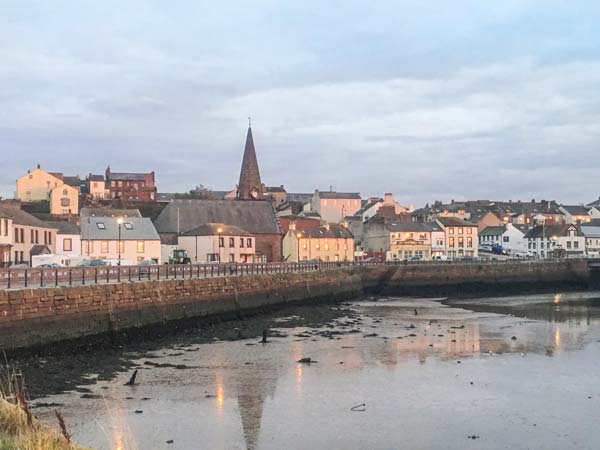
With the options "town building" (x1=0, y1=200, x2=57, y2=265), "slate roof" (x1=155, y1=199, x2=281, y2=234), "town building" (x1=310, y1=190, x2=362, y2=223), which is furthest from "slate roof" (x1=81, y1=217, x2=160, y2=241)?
"town building" (x1=310, y1=190, x2=362, y2=223)

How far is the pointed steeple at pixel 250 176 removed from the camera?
118188 mm

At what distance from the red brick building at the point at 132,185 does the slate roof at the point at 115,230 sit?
7020 centimetres

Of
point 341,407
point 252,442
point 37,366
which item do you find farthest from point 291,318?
point 252,442

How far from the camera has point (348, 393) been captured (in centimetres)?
2386

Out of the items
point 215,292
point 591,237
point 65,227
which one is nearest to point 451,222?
point 591,237

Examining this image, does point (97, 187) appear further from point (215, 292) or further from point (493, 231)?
point (215, 292)

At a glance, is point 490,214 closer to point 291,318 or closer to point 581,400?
point 291,318

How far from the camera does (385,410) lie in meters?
21.6

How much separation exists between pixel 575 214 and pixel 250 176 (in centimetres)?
7924

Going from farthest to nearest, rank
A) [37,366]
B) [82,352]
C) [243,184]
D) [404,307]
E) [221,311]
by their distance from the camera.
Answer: [243,184] → [404,307] → [221,311] → [82,352] → [37,366]

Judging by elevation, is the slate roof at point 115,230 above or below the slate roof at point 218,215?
below

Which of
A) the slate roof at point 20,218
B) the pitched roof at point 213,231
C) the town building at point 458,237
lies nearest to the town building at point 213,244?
the pitched roof at point 213,231

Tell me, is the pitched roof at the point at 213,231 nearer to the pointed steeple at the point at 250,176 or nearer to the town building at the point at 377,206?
the pointed steeple at the point at 250,176

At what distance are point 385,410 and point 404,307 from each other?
38775mm
